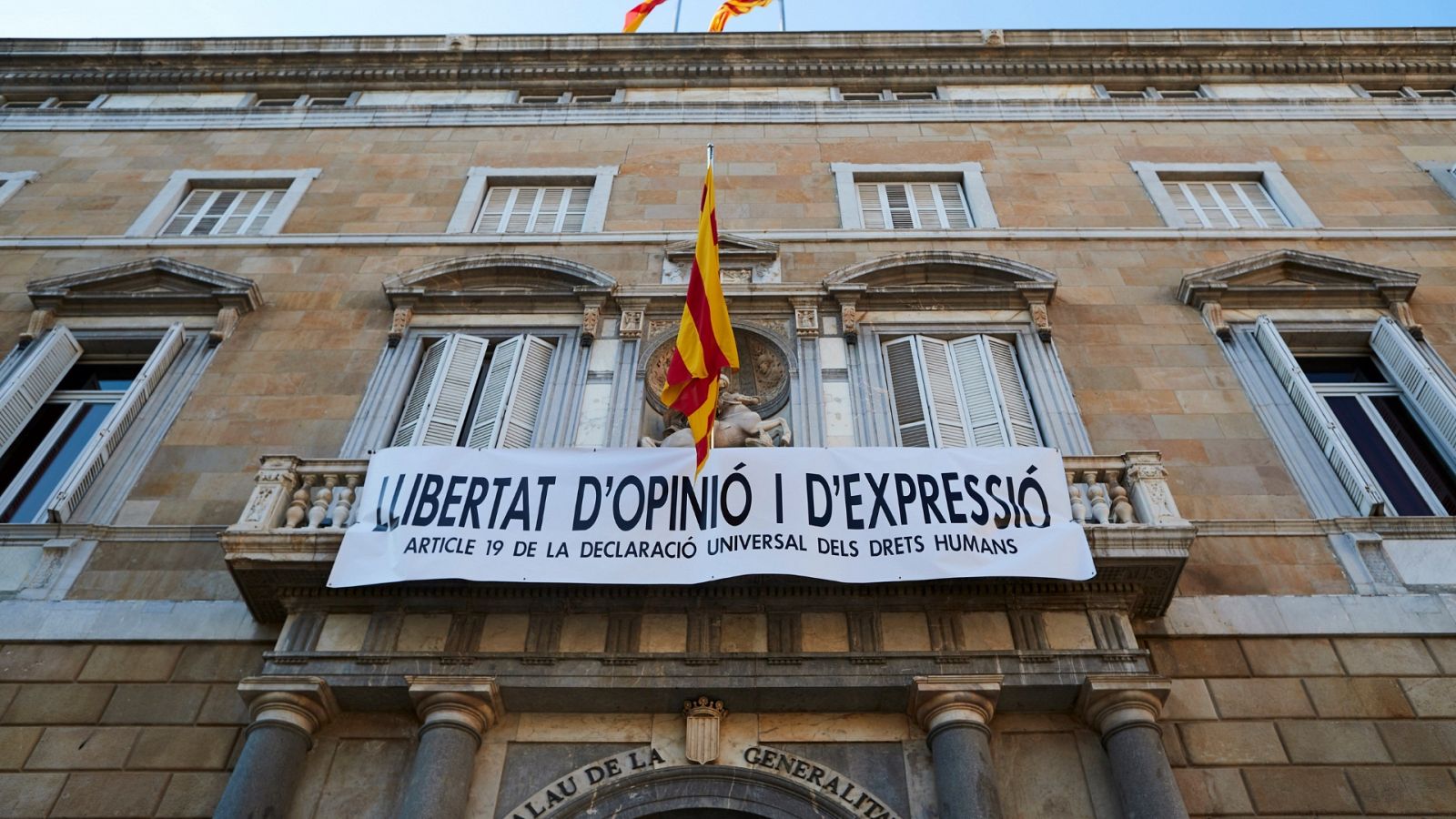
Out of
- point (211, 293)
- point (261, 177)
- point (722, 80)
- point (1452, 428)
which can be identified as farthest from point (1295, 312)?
point (261, 177)

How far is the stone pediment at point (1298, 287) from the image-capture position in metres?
13.4

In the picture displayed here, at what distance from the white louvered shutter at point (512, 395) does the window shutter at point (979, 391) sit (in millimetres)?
5045

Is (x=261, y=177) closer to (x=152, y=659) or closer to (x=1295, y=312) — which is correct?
(x=152, y=659)

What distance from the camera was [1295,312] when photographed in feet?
43.8

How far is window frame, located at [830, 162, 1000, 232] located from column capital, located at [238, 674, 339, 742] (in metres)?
9.70

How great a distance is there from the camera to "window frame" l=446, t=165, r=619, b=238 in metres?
15.6

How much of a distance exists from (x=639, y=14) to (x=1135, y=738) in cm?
1705

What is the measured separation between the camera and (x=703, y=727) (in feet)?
29.0

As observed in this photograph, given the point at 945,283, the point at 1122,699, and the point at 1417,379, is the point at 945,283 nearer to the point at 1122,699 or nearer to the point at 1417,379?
the point at 1417,379

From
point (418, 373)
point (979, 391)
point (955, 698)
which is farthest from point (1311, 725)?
point (418, 373)

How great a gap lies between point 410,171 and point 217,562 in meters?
8.03

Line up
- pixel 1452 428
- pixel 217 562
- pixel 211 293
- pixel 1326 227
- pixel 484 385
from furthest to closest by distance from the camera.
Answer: pixel 1326 227 → pixel 211 293 → pixel 484 385 → pixel 1452 428 → pixel 217 562

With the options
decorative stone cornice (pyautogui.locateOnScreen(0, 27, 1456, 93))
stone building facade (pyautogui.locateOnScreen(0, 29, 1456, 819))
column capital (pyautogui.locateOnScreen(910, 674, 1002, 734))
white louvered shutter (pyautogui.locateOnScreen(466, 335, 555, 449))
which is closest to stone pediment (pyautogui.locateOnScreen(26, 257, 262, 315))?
stone building facade (pyautogui.locateOnScreen(0, 29, 1456, 819))

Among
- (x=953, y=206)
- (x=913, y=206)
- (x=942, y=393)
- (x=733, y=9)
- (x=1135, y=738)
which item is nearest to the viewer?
(x=1135, y=738)
